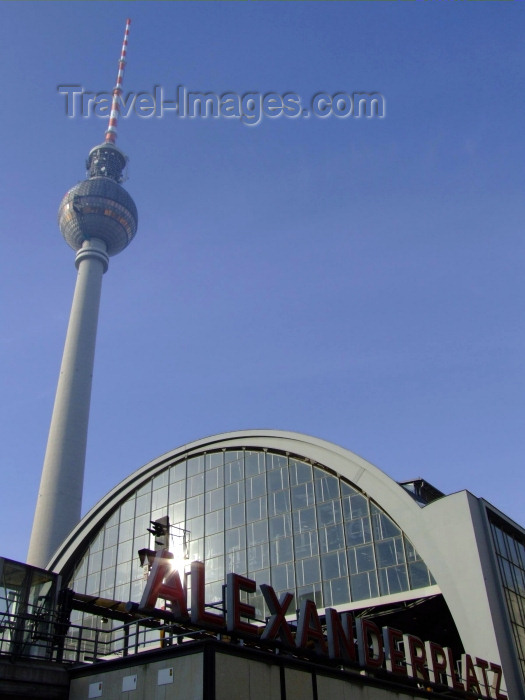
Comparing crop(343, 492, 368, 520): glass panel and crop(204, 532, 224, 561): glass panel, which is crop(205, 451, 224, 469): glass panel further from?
crop(343, 492, 368, 520): glass panel

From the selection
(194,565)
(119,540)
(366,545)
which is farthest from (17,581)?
(119,540)

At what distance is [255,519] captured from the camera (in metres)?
49.0

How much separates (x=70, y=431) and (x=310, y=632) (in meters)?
80.4

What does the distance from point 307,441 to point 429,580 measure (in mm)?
12032

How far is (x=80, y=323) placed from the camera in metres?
114

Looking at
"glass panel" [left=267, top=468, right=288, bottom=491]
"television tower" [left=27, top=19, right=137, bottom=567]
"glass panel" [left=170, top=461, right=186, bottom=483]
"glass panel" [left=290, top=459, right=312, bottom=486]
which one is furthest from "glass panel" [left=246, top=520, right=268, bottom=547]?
"television tower" [left=27, top=19, right=137, bottom=567]

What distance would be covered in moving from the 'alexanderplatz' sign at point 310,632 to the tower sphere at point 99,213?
10506 cm

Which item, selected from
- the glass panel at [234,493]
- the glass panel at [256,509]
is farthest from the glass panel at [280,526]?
the glass panel at [234,493]

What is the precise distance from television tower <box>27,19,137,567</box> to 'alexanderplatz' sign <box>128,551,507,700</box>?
6029 cm

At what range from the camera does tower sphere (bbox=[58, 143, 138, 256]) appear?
4968 inches

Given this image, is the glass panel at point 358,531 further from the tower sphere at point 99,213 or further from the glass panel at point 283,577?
the tower sphere at point 99,213

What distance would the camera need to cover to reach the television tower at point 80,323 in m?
96.5

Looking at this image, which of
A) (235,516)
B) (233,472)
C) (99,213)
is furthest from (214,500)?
(99,213)

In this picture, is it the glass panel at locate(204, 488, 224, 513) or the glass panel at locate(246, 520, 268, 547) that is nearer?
the glass panel at locate(246, 520, 268, 547)
